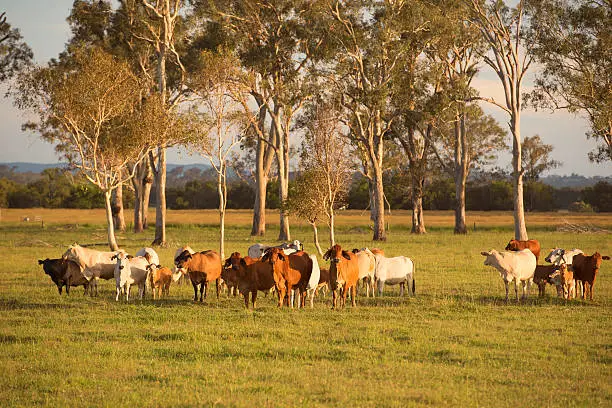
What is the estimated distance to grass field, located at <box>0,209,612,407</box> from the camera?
11.2m

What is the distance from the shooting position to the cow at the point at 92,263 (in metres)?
22.2

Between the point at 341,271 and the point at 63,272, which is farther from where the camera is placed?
the point at 63,272

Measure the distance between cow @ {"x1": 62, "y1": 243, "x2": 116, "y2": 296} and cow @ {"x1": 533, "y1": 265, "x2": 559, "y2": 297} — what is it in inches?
479

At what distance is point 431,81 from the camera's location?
57.0 meters

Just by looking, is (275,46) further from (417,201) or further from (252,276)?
(252,276)

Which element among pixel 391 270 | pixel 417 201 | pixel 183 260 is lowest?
pixel 391 270

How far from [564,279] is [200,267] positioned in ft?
32.3

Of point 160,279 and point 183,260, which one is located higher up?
point 183,260

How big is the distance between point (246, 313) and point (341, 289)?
2615mm

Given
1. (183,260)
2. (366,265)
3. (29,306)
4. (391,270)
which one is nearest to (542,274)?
(391,270)

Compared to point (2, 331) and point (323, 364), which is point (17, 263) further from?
point (323, 364)

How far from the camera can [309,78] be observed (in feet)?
172

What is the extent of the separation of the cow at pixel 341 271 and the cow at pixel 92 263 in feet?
22.9

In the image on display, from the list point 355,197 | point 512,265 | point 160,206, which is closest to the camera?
point 512,265
